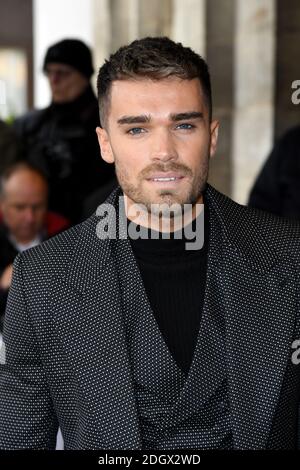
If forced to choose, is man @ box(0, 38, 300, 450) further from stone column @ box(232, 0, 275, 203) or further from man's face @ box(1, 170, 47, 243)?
stone column @ box(232, 0, 275, 203)

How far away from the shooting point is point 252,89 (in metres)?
5.43

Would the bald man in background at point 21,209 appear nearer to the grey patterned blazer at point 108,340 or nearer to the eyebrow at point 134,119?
the grey patterned blazer at point 108,340

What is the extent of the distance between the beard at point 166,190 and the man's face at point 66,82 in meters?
2.73

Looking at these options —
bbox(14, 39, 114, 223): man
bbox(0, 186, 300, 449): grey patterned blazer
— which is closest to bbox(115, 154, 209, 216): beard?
bbox(0, 186, 300, 449): grey patterned blazer

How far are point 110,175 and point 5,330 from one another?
2323mm

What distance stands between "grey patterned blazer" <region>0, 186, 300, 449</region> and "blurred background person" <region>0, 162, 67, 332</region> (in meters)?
1.84

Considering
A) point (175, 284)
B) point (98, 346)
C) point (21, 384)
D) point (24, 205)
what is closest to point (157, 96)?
point (175, 284)

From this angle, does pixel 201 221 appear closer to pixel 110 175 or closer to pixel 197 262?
pixel 197 262

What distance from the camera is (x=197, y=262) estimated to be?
2242 mm

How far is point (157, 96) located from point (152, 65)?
7 centimetres

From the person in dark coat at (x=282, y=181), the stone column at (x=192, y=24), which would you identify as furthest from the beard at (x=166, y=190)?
the stone column at (x=192, y=24)

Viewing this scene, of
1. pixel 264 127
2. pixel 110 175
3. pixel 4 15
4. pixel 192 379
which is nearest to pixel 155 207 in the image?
pixel 192 379

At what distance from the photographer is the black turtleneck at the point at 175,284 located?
7.18ft

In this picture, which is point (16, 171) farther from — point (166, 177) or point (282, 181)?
point (166, 177)
